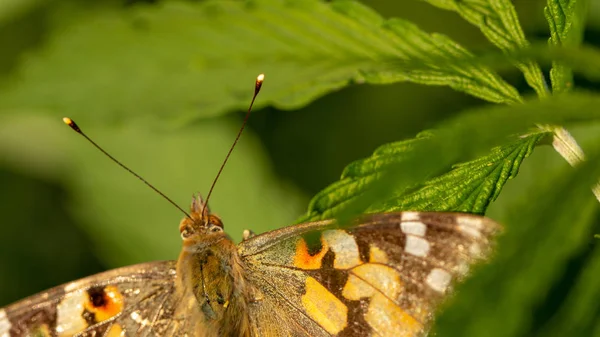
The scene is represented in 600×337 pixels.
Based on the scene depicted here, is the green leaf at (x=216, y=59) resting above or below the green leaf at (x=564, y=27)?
above

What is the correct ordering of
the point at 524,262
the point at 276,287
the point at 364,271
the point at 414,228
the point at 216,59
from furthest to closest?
1. the point at 216,59
2. the point at 276,287
3. the point at 364,271
4. the point at 414,228
5. the point at 524,262

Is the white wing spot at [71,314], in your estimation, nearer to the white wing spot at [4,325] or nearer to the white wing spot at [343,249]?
the white wing spot at [4,325]

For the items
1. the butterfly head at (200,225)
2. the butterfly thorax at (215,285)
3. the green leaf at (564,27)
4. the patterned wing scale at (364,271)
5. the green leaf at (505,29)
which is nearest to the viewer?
the green leaf at (564,27)

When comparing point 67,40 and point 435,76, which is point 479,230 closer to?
point 435,76

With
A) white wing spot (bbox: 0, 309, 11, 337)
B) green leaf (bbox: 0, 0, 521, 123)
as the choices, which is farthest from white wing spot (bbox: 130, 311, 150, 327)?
green leaf (bbox: 0, 0, 521, 123)

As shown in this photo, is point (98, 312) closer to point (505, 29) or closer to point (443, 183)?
point (443, 183)

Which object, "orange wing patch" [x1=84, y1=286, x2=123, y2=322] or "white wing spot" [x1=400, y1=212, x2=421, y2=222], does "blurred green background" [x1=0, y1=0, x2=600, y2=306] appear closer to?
"orange wing patch" [x1=84, y1=286, x2=123, y2=322]

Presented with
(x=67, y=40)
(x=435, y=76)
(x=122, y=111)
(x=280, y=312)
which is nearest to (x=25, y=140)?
(x=67, y=40)

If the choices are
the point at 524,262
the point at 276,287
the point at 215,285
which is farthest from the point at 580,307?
the point at 215,285

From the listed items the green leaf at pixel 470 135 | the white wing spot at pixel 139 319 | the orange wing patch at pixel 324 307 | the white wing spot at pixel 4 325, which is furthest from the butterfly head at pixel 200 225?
the green leaf at pixel 470 135
